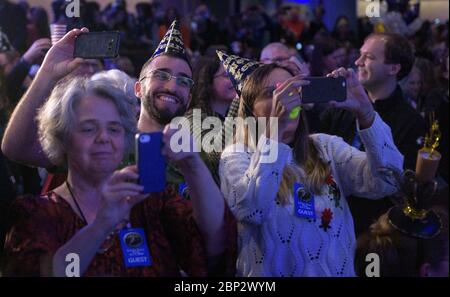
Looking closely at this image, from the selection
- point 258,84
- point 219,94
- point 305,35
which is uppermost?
point 258,84

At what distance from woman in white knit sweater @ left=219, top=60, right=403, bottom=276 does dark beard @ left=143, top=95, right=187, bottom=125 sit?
1.10 feet

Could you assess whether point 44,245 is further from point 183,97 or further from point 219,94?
point 219,94

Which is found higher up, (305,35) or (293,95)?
(293,95)

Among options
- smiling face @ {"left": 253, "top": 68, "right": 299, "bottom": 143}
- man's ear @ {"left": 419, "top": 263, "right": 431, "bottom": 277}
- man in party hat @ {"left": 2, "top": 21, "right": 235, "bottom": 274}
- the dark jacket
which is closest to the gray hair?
man in party hat @ {"left": 2, "top": 21, "right": 235, "bottom": 274}

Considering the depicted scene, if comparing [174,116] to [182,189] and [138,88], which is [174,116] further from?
[182,189]

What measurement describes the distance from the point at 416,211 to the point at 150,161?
134 cm

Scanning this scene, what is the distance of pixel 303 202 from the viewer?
118 inches

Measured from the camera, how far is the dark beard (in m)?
3.34

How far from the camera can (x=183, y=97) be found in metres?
3.42

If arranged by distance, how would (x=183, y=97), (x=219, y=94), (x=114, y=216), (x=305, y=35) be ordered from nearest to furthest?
(x=114, y=216) < (x=183, y=97) < (x=219, y=94) < (x=305, y=35)

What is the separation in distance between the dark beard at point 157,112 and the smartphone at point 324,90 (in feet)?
2.11

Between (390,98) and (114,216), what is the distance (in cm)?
255

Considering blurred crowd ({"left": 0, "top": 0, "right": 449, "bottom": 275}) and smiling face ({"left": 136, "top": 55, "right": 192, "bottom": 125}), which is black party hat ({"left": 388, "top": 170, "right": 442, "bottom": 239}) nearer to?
blurred crowd ({"left": 0, "top": 0, "right": 449, "bottom": 275})
